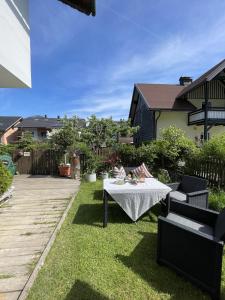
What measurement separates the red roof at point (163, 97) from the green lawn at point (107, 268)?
1189cm

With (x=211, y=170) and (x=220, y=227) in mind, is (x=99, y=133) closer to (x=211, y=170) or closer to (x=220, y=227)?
(x=211, y=170)

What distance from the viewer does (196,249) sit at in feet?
8.54

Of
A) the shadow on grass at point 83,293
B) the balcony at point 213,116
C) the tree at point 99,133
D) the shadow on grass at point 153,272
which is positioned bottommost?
the shadow on grass at point 83,293

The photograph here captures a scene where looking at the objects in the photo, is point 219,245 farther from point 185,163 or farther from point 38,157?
point 38,157

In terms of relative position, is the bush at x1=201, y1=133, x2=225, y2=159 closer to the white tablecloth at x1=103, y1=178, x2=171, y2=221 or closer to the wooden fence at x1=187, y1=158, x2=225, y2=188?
the wooden fence at x1=187, y1=158, x2=225, y2=188

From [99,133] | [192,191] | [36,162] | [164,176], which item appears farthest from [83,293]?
[99,133]

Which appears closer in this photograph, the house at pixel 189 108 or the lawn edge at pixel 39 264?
the lawn edge at pixel 39 264

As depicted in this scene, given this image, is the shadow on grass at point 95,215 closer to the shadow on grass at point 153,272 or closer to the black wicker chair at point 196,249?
the shadow on grass at point 153,272

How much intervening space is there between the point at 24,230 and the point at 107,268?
6.76ft

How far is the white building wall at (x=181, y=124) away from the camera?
1588 centimetres

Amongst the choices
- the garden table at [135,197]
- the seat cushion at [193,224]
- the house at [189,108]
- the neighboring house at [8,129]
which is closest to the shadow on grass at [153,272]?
the seat cushion at [193,224]

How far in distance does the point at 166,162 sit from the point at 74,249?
701 cm

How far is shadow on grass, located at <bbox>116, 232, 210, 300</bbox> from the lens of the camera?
→ 2605mm

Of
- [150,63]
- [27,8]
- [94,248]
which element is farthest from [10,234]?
[150,63]
